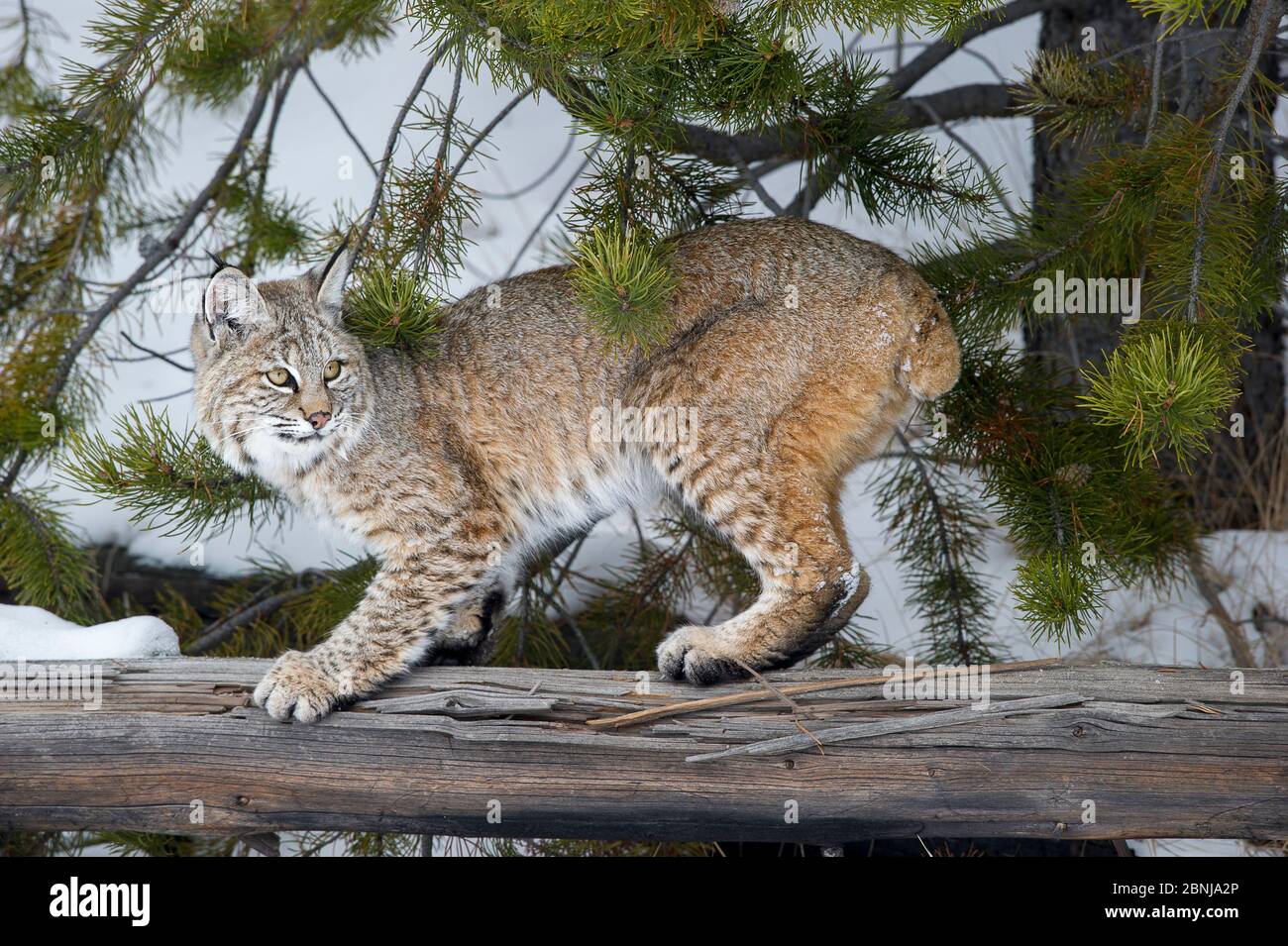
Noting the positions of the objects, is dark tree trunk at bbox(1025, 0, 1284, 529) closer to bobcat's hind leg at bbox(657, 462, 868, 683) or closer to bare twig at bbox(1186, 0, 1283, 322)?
bare twig at bbox(1186, 0, 1283, 322)

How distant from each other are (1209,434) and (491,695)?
4391 millimetres

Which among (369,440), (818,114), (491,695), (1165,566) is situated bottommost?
(491,695)

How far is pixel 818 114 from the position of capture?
3.64 metres

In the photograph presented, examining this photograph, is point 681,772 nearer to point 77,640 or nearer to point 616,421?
point 616,421

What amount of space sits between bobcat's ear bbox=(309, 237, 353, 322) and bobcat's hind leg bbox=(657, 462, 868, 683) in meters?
1.23

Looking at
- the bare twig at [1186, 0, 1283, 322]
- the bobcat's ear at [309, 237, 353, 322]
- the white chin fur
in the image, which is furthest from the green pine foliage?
the bare twig at [1186, 0, 1283, 322]

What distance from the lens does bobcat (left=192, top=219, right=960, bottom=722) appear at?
3408 millimetres

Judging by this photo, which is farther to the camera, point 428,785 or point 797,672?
point 797,672

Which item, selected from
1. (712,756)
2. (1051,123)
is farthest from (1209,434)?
(712,756)

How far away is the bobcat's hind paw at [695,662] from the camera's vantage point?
3.24 meters

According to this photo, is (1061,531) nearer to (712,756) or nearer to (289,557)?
(712,756)

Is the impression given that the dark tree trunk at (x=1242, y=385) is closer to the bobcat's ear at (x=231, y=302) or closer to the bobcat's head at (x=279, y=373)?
the bobcat's head at (x=279, y=373)

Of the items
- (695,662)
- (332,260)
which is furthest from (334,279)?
(695,662)

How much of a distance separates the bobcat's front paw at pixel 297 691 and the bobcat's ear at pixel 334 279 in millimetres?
1096
